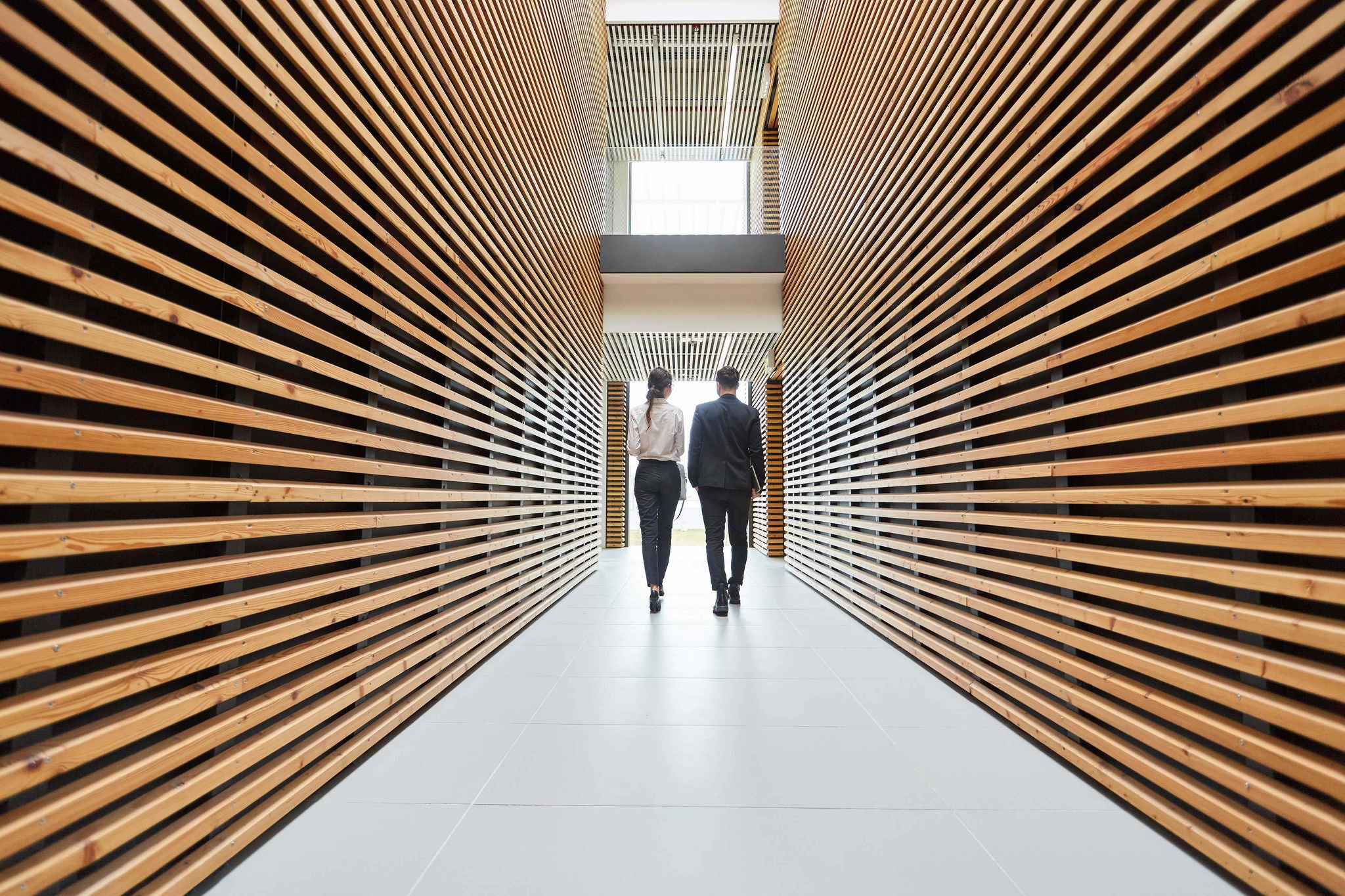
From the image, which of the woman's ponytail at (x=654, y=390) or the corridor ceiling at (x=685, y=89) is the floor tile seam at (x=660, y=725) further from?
the corridor ceiling at (x=685, y=89)

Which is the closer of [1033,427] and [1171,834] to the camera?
[1171,834]

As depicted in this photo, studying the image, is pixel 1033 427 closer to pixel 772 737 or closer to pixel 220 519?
pixel 772 737

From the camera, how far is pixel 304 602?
1.66m

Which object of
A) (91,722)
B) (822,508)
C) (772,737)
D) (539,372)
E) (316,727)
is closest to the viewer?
(91,722)

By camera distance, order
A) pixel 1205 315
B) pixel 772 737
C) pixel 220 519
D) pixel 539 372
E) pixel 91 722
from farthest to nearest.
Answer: pixel 539 372
pixel 772 737
pixel 1205 315
pixel 220 519
pixel 91 722

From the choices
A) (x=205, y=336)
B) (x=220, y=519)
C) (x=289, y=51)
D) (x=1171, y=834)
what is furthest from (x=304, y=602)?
(x=1171, y=834)

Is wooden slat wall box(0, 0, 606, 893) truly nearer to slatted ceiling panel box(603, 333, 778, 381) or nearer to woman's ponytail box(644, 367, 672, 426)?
woman's ponytail box(644, 367, 672, 426)

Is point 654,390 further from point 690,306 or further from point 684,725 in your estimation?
point 690,306

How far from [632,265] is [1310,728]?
624cm

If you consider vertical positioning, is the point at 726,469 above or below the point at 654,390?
below

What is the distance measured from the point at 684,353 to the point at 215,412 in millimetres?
8175

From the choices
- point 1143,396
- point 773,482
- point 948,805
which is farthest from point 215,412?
point 773,482

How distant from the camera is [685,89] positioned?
28.2 ft

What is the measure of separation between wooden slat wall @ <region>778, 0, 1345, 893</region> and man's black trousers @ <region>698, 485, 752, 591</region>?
126 cm
